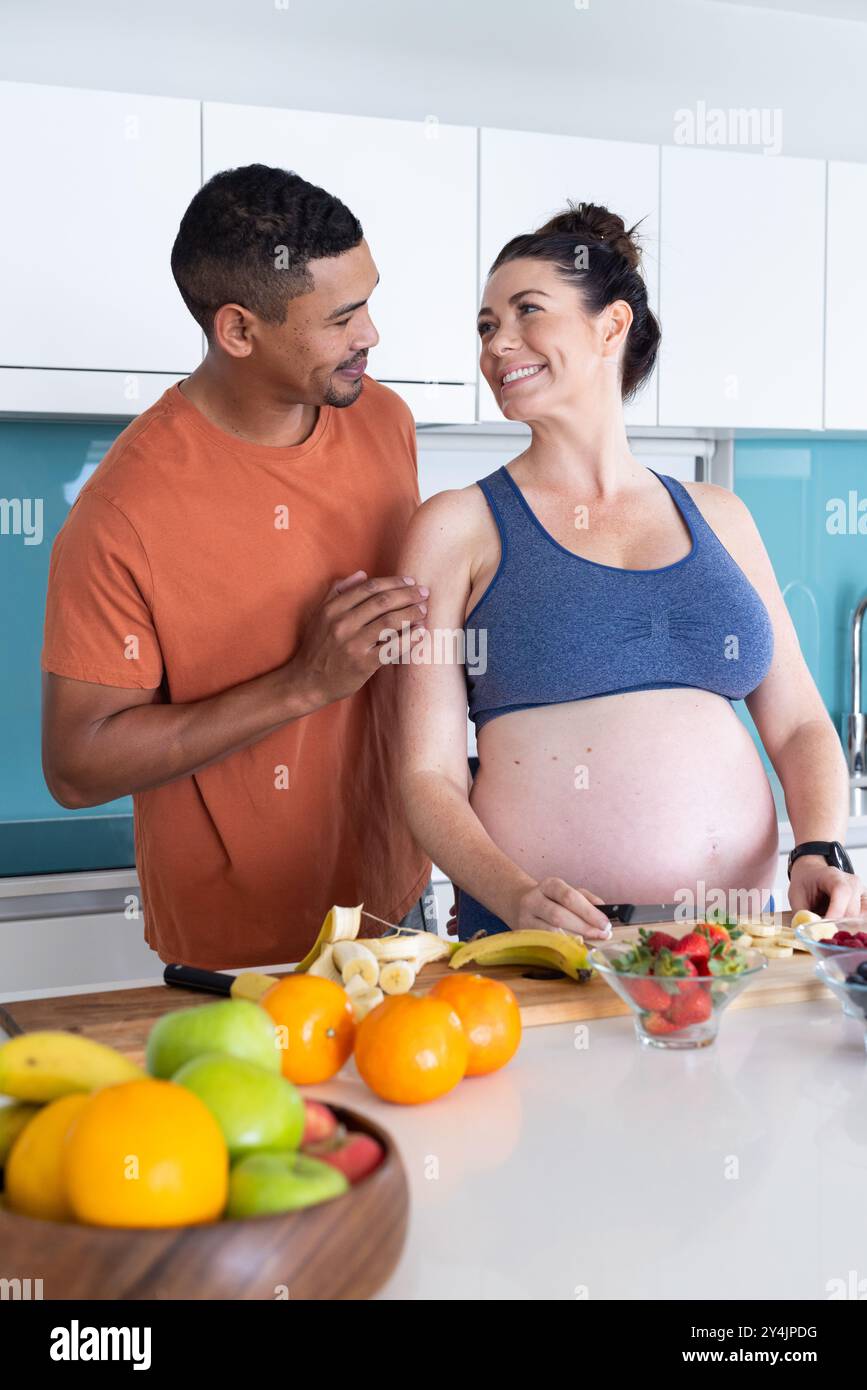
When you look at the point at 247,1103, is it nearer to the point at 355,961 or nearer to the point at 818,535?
the point at 355,961

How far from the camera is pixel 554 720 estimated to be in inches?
66.1

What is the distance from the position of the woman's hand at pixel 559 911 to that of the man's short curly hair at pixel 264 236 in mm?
791

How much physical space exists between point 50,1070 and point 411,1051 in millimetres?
299

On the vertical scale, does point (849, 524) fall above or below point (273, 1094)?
above

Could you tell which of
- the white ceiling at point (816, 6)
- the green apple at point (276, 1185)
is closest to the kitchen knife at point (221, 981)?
the green apple at point (276, 1185)

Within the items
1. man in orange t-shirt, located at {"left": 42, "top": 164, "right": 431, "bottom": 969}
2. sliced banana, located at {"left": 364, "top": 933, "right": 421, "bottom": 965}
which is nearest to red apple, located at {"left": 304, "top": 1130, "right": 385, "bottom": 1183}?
sliced banana, located at {"left": 364, "top": 933, "right": 421, "bottom": 965}

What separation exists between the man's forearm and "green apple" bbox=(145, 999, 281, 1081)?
838 mm

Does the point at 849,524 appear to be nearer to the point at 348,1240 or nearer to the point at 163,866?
the point at 163,866

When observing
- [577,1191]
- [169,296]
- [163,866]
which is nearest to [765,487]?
[169,296]

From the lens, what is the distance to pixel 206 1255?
0.68 meters

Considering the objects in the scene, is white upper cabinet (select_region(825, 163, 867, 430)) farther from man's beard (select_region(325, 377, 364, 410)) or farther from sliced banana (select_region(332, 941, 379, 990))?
sliced banana (select_region(332, 941, 379, 990))

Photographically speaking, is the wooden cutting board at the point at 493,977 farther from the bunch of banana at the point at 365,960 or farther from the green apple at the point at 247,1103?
the green apple at the point at 247,1103

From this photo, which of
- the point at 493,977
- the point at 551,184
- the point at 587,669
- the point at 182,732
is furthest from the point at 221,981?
the point at 551,184
